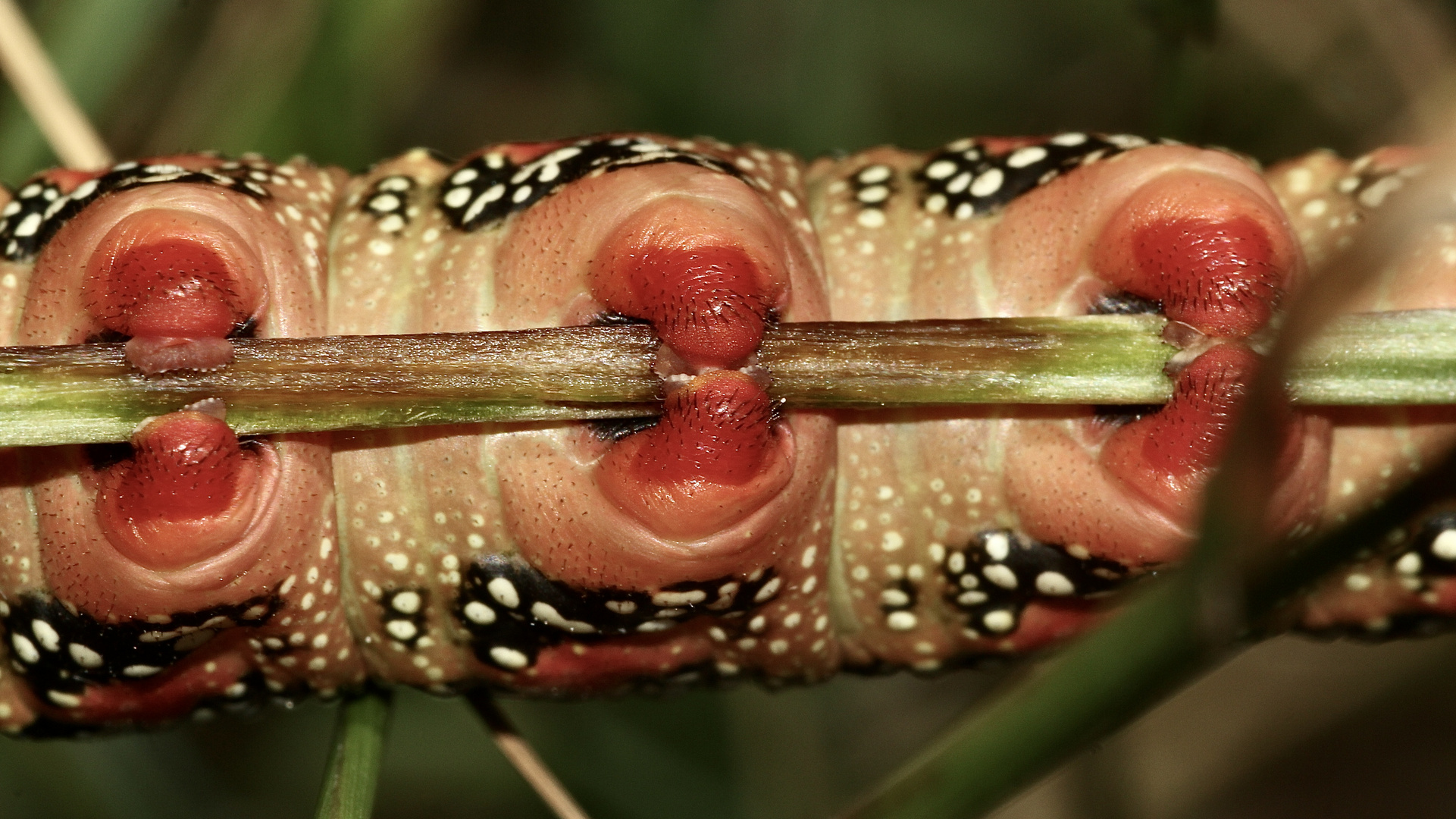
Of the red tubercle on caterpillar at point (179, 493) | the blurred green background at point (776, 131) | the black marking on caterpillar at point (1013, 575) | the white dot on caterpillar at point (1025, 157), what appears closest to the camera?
the red tubercle on caterpillar at point (179, 493)

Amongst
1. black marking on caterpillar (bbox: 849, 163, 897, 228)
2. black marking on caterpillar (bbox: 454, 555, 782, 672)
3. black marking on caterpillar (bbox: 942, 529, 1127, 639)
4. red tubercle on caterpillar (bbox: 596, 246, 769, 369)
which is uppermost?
black marking on caterpillar (bbox: 849, 163, 897, 228)

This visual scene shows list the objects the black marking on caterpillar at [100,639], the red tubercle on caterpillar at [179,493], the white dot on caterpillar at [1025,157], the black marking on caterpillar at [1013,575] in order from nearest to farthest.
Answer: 1. the red tubercle on caterpillar at [179,493]
2. the black marking on caterpillar at [100,639]
3. the black marking on caterpillar at [1013,575]
4. the white dot on caterpillar at [1025,157]

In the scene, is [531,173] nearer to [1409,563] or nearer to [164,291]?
[164,291]

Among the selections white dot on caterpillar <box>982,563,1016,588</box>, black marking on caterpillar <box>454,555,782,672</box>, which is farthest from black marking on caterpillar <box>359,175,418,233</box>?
white dot on caterpillar <box>982,563,1016,588</box>

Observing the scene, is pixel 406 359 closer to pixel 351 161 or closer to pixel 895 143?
pixel 351 161

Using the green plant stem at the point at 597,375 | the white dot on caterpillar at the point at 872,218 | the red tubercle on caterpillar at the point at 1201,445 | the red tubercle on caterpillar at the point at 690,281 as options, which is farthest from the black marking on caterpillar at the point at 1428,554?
the red tubercle on caterpillar at the point at 690,281

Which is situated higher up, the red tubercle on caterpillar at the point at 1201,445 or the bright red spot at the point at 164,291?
the bright red spot at the point at 164,291

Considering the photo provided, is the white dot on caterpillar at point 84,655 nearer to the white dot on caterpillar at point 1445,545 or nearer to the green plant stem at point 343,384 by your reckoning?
the green plant stem at point 343,384

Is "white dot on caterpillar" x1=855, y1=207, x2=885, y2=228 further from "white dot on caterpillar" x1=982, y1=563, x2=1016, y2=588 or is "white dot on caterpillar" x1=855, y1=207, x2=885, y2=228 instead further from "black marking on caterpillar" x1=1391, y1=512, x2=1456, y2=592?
"black marking on caterpillar" x1=1391, y1=512, x2=1456, y2=592
